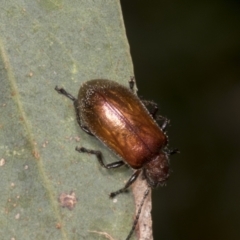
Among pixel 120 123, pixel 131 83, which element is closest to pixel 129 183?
pixel 120 123

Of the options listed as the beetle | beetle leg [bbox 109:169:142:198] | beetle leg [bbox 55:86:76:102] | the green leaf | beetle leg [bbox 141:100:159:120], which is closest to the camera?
the green leaf

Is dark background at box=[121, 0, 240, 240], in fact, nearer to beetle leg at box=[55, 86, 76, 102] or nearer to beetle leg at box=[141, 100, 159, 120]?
beetle leg at box=[141, 100, 159, 120]

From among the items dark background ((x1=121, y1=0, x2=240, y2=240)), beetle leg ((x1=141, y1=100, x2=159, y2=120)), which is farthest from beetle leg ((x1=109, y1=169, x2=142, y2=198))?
dark background ((x1=121, y1=0, x2=240, y2=240))

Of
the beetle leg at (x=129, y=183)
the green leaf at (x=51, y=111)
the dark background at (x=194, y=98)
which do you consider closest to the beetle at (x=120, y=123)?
the beetle leg at (x=129, y=183)

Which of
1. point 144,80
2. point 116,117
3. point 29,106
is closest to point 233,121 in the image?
point 144,80

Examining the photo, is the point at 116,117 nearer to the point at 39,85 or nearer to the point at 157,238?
the point at 39,85
